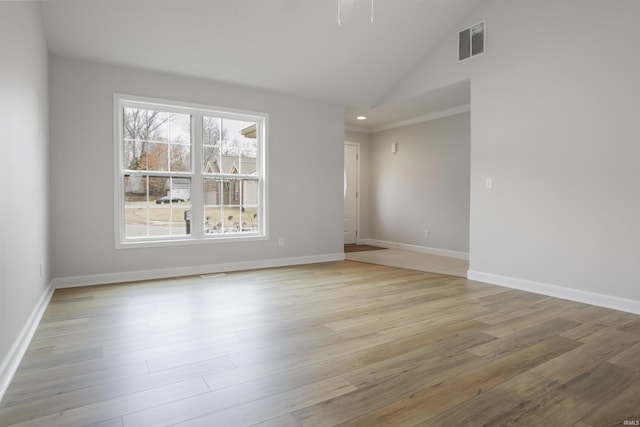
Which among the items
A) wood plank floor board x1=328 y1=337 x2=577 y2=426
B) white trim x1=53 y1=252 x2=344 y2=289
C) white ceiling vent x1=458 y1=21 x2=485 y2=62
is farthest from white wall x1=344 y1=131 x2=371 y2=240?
wood plank floor board x1=328 y1=337 x2=577 y2=426

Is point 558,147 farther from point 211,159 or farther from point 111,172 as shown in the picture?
point 111,172

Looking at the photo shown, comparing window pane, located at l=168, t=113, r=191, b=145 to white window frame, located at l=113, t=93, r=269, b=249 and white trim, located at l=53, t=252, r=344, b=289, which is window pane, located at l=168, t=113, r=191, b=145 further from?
white trim, located at l=53, t=252, r=344, b=289

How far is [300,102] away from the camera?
534 centimetres

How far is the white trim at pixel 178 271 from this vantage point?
3.91m

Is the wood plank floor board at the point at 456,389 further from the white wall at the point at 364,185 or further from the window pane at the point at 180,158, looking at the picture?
the white wall at the point at 364,185

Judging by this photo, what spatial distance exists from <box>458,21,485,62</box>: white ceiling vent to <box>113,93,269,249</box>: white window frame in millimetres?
2639

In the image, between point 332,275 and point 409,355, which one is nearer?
point 409,355

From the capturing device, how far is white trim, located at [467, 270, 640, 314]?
3100mm

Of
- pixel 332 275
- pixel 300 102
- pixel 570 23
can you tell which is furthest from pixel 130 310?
pixel 570 23

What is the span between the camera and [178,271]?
4445mm

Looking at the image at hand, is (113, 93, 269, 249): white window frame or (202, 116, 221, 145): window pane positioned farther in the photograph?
(202, 116, 221, 145): window pane

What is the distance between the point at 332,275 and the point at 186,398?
2951mm

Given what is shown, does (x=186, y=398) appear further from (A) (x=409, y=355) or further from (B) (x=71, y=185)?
(B) (x=71, y=185)

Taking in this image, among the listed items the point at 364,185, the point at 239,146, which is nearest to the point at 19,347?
the point at 239,146
